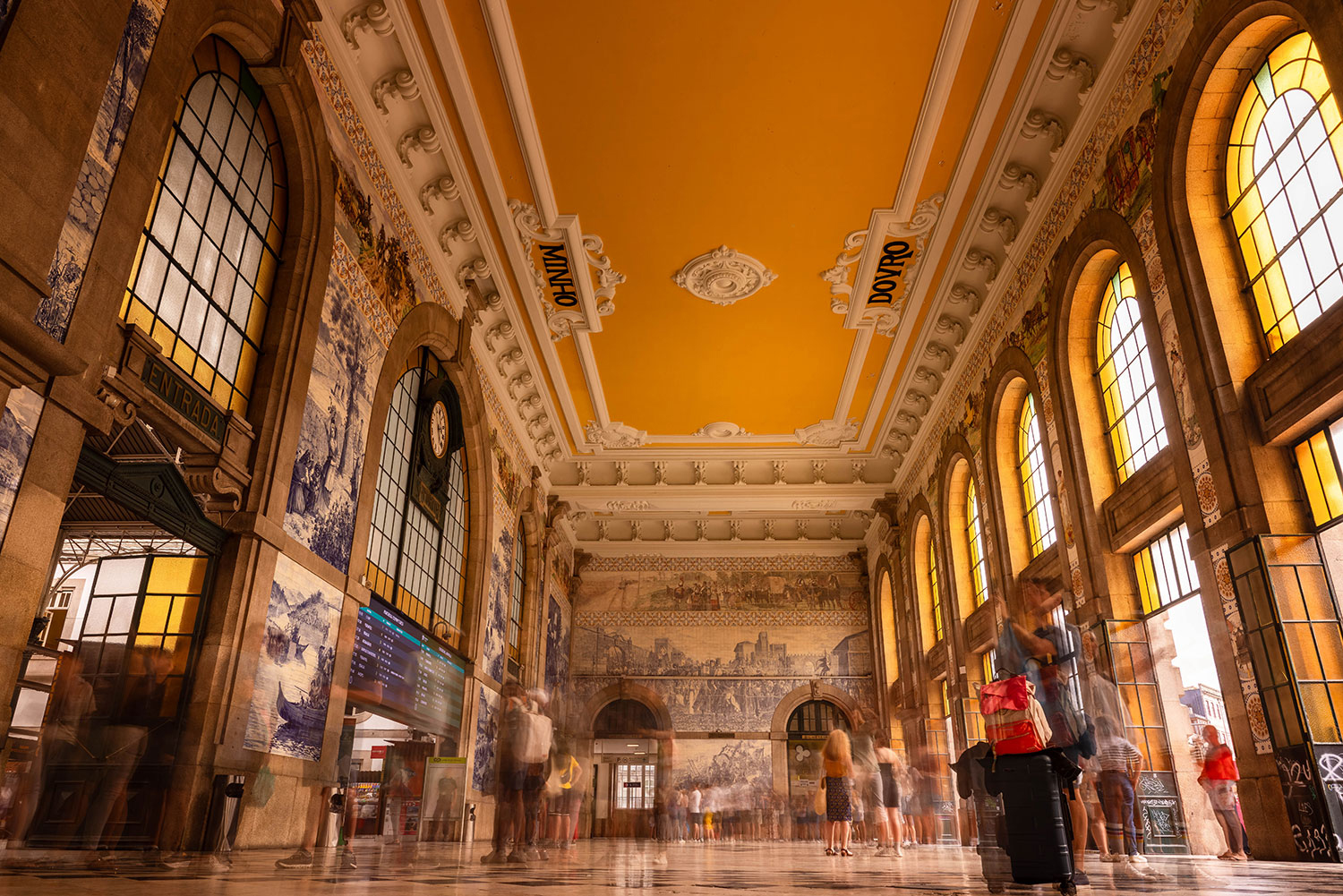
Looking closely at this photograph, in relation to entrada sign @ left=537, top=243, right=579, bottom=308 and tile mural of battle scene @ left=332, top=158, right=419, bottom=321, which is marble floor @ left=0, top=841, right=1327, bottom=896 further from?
entrada sign @ left=537, top=243, right=579, bottom=308

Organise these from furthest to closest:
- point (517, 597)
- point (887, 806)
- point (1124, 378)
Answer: point (517, 597), point (887, 806), point (1124, 378)

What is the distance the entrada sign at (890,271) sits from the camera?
12.3 meters

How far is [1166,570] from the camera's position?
8680 millimetres

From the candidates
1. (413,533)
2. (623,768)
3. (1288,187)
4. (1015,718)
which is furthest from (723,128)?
(623,768)

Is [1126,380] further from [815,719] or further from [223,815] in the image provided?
[815,719]

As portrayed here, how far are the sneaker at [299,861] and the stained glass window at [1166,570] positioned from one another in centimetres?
789

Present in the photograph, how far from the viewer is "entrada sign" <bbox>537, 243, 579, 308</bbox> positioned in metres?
12.3

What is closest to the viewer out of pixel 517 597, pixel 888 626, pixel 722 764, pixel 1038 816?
pixel 1038 816

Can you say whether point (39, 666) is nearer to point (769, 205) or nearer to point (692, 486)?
point (769, 205)

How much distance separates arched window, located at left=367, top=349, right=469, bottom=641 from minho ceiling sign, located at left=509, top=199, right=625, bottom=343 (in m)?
2.12

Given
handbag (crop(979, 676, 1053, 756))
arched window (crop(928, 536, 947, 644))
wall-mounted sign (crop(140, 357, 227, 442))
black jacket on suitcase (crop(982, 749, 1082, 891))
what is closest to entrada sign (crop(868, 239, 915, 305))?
arched window (crop(928, 536, 947, 644))

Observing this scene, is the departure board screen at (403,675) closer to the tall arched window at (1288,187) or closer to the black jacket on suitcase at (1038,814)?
the black jacket on suitcase at (1038,814)

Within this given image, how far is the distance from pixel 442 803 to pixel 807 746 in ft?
39.7

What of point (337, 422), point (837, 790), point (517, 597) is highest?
point (517, 597)
